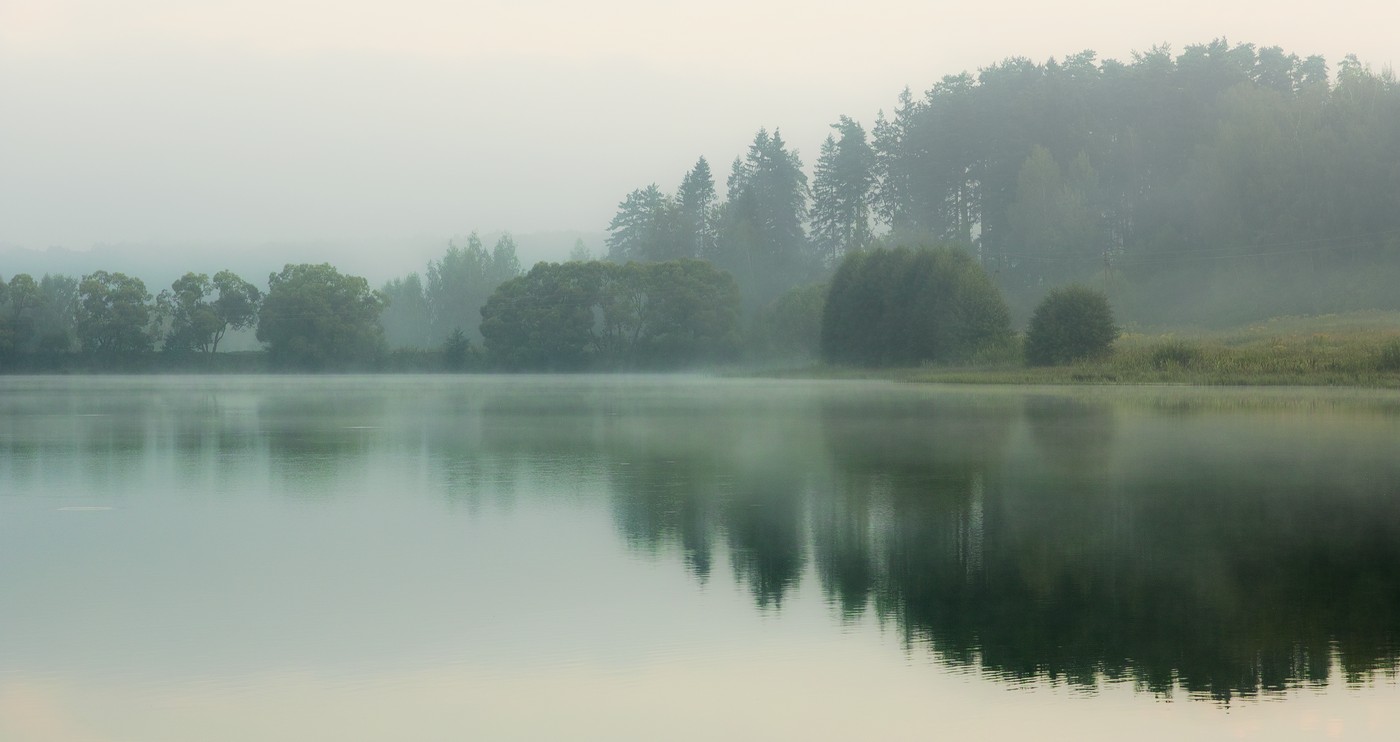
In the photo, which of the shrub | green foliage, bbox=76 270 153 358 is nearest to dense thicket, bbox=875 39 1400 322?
the shrub

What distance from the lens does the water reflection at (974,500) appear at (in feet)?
26.2

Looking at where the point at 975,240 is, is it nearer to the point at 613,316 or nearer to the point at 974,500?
the point at 613,316

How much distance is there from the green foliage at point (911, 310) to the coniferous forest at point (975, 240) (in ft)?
0.90

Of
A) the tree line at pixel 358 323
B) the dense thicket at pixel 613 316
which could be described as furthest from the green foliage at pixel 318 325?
the dense thicket at pixel 613 316

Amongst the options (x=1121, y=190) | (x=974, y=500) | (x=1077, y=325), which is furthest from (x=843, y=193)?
(x=974, y=500)

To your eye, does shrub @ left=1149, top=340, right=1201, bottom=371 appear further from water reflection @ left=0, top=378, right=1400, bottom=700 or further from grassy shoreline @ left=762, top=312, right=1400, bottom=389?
water reflection @ left=0, top=378, right=1400, bottom=700

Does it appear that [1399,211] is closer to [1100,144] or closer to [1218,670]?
[1100,144]

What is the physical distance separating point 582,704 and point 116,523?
27.8 feet

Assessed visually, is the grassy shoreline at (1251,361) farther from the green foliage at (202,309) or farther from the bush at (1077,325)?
the green foliage at (202,309)

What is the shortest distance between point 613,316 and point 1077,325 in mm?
57870

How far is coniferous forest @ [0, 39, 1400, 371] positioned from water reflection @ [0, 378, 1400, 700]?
5502cm

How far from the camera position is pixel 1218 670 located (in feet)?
23.5

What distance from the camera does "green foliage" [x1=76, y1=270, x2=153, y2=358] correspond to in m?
117

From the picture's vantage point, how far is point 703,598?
9.22 m
